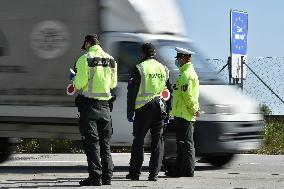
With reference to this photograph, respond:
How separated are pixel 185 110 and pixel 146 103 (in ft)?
3.23

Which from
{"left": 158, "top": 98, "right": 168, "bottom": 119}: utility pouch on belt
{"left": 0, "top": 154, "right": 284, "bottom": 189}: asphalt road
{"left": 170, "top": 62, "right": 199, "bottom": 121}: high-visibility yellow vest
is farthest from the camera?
{"left": 170, "top": 62, "right": 199, "bottom": 121}: high-visibility yellow vest

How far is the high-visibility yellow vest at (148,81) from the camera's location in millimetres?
11906

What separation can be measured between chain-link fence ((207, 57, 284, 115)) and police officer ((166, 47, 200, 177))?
Result: 8863 mm

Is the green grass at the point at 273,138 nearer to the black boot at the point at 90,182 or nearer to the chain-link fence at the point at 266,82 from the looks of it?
the chain-link fence at the point at 266,82

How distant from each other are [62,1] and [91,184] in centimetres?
421

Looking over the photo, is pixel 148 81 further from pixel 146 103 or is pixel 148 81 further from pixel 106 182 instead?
pixel 106 182

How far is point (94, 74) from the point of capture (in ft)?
36.8

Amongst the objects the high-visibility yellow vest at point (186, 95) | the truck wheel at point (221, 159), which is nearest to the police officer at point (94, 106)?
the high-visibility yellow vest at point (186, 95)

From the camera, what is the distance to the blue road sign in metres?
21.5

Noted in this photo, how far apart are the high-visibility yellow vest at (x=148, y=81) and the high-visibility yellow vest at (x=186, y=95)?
85 cm

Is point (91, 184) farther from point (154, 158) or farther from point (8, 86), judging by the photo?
point (8, 86)

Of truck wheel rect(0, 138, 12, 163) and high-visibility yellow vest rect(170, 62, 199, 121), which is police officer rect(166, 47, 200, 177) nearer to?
high-visibility yellow vest rect(170, 62, 199, 121)

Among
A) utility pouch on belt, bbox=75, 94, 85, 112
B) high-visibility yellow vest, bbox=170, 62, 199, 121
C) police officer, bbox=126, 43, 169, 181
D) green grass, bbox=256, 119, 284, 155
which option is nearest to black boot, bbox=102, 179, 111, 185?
police officer, bbox=126, 43, 169, 181

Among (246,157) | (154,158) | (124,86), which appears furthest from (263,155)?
(154,158)
